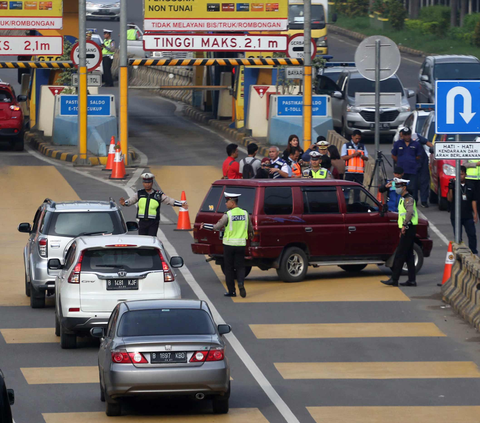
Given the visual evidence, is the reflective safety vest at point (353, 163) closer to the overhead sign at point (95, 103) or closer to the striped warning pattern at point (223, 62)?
Result: the striped warning pattern at point (223, 62)

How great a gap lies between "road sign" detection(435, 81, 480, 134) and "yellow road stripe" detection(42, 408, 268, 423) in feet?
20.4

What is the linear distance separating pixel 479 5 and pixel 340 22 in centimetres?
1054

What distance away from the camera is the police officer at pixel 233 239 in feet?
56.4

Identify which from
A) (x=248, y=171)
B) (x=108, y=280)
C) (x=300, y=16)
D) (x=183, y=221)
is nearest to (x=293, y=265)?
(x=248, y=171)

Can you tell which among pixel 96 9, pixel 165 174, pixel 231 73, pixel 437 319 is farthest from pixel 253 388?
pixel 96 9

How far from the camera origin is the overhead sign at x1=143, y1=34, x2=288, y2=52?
99.0ft

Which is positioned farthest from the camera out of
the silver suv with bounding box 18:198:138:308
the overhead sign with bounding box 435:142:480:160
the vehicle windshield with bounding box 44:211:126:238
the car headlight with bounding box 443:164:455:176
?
the car headlight with bounding box 443:164:455:176

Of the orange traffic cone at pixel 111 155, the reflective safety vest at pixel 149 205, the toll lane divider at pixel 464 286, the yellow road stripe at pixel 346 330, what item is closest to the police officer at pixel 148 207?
the reflective safety vest at pixel 149 205

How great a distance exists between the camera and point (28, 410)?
37.0 ft

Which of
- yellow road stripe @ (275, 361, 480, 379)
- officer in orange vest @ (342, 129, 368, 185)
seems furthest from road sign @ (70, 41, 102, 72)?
yellow road stripe @ (275, 361, 480, 379)

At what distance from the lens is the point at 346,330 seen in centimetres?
Answer: 1526

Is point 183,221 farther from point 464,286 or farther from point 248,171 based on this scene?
point 464,286

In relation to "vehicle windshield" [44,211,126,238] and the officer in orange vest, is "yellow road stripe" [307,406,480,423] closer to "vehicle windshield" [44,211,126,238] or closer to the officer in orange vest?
"vehicle windshield" [44,211,126,238]

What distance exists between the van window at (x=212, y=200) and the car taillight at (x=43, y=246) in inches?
135
